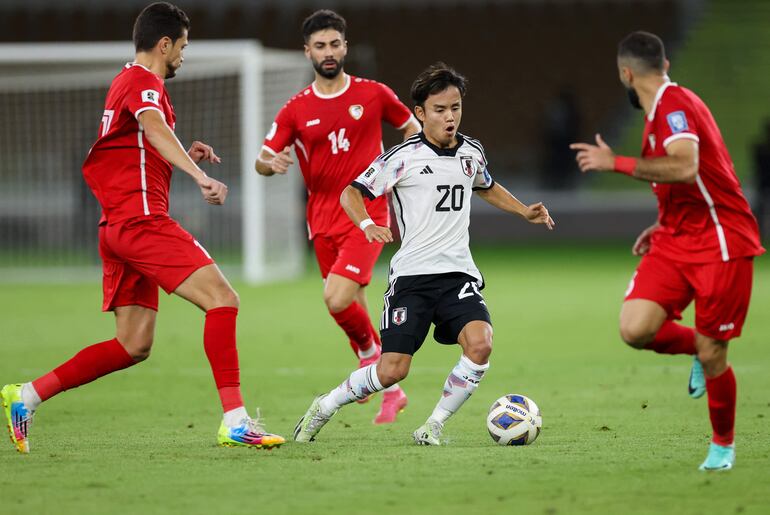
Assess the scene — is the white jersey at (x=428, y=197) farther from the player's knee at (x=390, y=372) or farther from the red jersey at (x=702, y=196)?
the red jersey at (x=702, y=196)

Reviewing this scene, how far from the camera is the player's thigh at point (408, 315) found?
22.6 ft

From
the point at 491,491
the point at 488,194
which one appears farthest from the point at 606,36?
the point at 491,491

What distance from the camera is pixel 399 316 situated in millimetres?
6914

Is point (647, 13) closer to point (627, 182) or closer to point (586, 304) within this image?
point (627, 182)

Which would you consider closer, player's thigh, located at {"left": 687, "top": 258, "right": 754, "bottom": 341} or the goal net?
player's thigh, located at {"left": 687, "top": 258, "right": 754, "bottom": 341}

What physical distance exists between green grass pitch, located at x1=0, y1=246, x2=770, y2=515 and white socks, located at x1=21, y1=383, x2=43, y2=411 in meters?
0.24

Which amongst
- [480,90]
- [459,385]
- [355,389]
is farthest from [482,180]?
[480,90]

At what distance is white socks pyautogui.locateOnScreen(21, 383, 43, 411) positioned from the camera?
271 inches

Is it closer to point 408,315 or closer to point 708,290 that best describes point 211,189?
point 408,315

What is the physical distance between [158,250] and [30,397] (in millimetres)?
1092

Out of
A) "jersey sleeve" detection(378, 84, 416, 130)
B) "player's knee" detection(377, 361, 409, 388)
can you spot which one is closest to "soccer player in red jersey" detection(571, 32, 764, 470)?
"player's knee" detection(377, 361, 409, 388)

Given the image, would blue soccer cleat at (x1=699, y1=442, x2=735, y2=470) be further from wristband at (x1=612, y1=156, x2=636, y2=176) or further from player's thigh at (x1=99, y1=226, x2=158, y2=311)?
player's thigh at (x1=99, y1=226, x2=158, y2=311)

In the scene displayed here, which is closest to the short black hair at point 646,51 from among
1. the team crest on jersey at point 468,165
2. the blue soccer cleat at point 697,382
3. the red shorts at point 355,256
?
the team crest on jersey at point 468,165

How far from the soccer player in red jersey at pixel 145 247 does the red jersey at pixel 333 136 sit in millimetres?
1844
